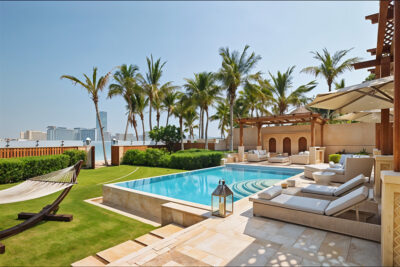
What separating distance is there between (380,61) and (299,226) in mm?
5768

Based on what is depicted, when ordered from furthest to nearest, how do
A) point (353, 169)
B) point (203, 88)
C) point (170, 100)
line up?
point (170, 100) → point (203, 88) → point (353, 169)

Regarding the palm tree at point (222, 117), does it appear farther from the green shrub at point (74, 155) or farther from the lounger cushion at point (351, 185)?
the lounger cushion at point (351, 185)

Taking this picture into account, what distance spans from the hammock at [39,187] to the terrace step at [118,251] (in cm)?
179

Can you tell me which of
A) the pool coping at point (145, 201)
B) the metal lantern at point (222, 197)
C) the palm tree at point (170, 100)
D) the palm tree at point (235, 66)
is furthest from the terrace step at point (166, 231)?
the palm tree at point (170, 100)

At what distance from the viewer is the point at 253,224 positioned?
4023 mm

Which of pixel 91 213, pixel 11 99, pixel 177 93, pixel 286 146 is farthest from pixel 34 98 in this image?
pixel 286 146

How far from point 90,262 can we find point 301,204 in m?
3.78

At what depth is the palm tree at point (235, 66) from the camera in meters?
17.3

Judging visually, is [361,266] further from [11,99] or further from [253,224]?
[11,99]

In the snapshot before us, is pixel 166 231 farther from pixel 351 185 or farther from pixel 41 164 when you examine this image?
pixel 41 164

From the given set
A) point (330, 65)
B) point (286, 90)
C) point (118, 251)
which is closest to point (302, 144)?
point (286, 90)

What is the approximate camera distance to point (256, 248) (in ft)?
10.2

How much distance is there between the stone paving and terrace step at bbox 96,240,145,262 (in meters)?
0.72

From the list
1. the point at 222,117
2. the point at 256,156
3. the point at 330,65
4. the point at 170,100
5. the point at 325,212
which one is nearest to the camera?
the point at 325,212
